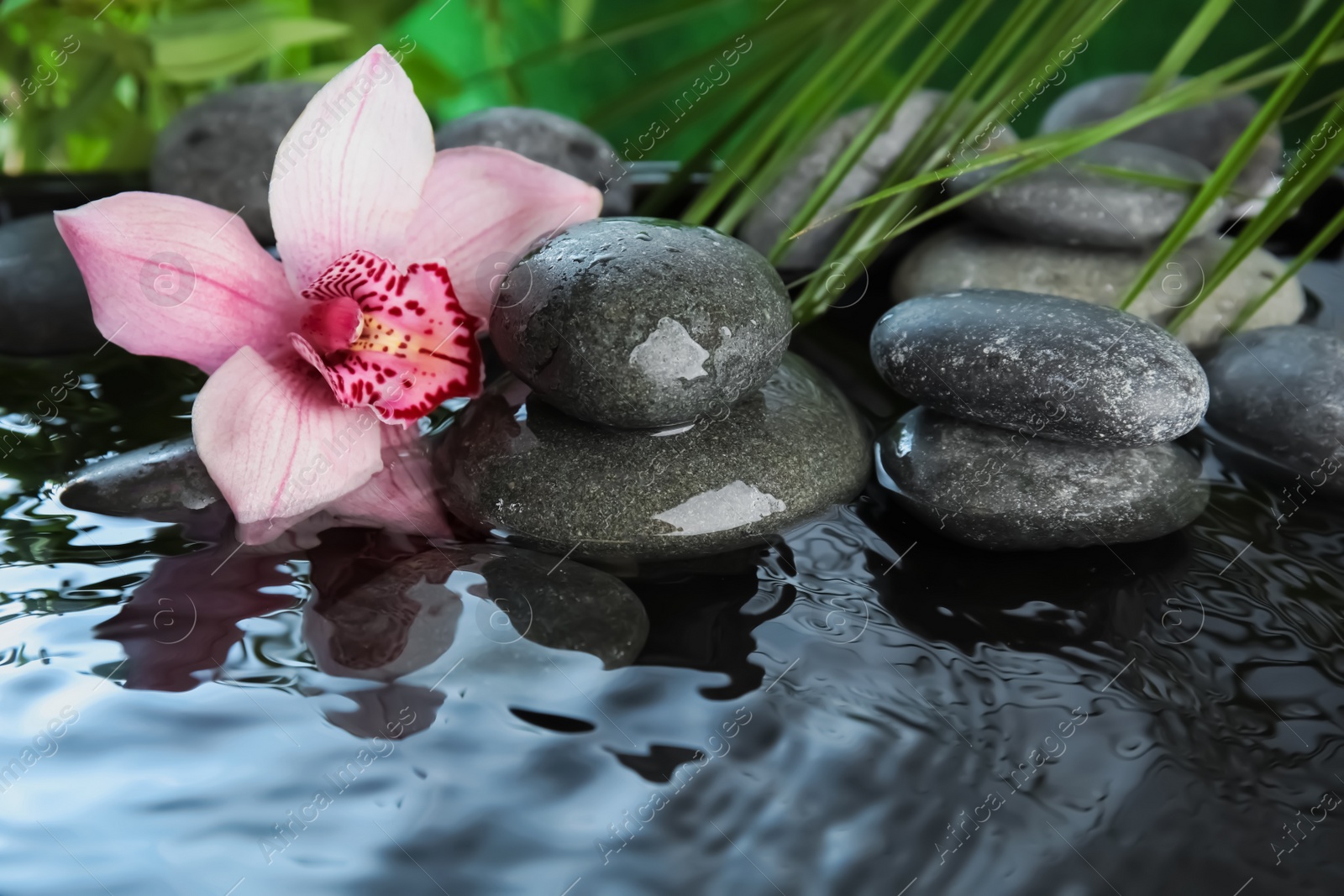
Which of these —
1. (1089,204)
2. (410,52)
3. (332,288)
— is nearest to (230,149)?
(410,52)

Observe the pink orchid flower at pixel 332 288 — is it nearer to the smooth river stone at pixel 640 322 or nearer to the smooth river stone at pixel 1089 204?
the smooth river stone at pixel 640 322

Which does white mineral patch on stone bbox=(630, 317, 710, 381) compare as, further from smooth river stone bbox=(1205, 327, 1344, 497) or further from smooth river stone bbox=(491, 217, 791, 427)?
smooth river stone bbox=(1205, 327, 1344, 497)

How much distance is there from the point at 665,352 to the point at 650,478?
7 centimetres

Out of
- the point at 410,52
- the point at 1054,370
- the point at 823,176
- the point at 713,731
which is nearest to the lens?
the point at 713,731

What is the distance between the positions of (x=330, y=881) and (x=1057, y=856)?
0.27 meters

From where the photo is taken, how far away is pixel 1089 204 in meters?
0.78

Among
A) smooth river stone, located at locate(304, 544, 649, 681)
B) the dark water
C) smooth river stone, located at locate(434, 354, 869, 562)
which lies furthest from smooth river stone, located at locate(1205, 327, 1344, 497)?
smooth river stone, located at locate(304, 544, 649, 681)

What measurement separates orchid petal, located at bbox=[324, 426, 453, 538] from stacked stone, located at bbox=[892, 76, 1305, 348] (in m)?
0.43

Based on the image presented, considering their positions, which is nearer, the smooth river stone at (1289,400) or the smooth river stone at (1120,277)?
the smooth river stone at (1289,400)

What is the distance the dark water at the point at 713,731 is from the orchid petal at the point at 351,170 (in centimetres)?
17

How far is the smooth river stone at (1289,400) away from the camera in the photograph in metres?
0.63

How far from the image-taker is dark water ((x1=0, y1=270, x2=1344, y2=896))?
0.40 m

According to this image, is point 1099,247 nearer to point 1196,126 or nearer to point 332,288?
point 1196,126

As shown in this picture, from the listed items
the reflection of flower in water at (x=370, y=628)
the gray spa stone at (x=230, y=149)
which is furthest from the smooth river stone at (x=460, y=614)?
the gray spa stone at (x=230, y=149)
